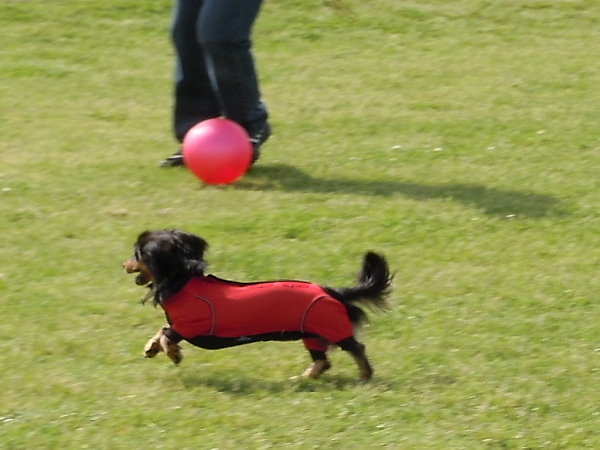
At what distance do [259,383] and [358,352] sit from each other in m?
0.46

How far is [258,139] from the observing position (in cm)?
800

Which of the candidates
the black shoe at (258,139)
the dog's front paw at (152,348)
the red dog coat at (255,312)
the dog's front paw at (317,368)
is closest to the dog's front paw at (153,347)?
the dog's front paw at (152,348)

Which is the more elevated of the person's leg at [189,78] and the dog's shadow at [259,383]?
the person's leg at [189,78]

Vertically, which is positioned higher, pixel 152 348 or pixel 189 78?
pixel 189 78

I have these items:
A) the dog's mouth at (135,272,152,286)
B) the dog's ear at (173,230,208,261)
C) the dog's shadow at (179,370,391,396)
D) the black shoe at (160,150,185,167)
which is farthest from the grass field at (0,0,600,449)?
the dog's ear at (173,230,208,261)

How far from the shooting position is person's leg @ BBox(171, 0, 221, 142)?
8.03 metres

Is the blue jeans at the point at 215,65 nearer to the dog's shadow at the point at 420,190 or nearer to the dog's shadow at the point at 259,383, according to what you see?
the dog's shadow at the point at 420,190

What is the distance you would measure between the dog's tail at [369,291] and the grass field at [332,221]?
304 millimetres

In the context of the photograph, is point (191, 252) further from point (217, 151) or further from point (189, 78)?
point (189, 78)

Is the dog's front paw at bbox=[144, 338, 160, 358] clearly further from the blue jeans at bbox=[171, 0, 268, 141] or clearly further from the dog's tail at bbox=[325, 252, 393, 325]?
the blue jeans at bbox=[171, 0, 268, 141]

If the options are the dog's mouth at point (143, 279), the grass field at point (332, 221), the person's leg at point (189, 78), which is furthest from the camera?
the person's leg at point (189, 78)

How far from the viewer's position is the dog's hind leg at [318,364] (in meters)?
4.72

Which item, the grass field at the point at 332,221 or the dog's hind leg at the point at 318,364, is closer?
the grass field at the point at 332,221

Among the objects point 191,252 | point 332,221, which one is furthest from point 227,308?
point 332,221
